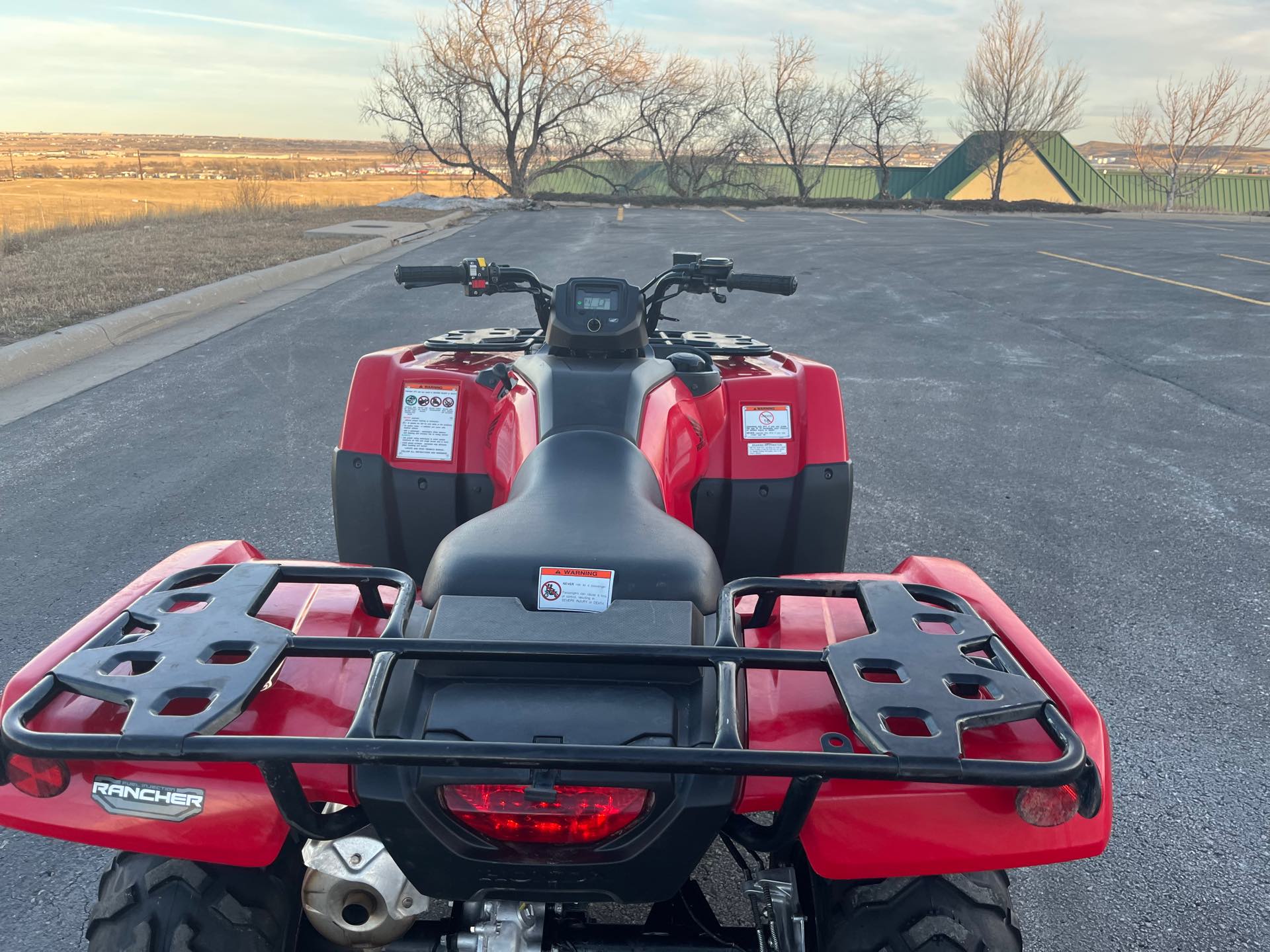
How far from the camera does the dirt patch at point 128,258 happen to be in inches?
353

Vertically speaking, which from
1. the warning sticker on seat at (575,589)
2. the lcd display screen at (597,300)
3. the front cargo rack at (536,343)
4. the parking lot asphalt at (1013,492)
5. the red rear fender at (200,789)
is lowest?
the parking lot asphalt at (1013,492)

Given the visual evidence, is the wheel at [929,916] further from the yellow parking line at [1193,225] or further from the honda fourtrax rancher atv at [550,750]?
the yellow parking line at [1193,225]

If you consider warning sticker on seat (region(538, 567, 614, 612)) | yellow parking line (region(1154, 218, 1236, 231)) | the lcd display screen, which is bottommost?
warning sticker on seat (region(538, 567, 614, 612))

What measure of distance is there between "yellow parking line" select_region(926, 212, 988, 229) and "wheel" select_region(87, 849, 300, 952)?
2371 cm

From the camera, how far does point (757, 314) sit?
1044cm

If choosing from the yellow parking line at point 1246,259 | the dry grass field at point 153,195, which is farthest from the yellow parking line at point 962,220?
the dry grass field at point 153,195

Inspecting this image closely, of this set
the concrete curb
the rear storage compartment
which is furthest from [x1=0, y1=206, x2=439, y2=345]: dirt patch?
the rear storage compartment

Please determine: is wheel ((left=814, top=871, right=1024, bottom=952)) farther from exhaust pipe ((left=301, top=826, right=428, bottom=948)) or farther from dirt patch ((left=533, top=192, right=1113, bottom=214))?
dirt patch ((left=533, top=192, right=1113, bottom=214))

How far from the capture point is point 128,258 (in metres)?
12.2

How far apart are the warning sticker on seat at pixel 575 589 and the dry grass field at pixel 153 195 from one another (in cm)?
1635

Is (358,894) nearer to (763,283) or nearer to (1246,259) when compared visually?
(763,283)

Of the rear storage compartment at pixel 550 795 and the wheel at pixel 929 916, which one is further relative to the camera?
the wheel at pixel 929 916

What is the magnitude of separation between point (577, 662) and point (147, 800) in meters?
0.64

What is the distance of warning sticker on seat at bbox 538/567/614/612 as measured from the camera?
1.52m
